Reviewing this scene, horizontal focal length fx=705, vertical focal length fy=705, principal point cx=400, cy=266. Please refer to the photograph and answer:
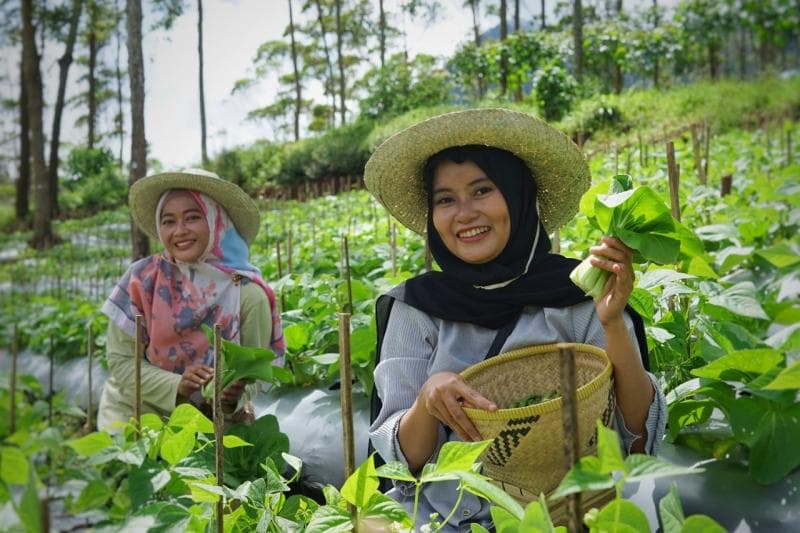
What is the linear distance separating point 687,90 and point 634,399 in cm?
1060

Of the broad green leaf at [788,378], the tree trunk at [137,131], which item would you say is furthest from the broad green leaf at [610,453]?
the tree trunk at [137,131]

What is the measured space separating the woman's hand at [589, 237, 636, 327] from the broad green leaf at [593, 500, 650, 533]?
1.31ft

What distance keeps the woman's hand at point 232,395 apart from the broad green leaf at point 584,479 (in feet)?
4.45

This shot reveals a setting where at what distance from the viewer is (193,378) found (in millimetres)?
1846

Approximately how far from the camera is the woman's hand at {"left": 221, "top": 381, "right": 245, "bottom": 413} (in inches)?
71.3

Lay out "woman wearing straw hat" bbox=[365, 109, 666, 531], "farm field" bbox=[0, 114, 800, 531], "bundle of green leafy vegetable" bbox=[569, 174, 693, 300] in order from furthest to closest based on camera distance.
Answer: "woman wearing straw hat" bbox=[365, 109, 666, 531]
"bundle of green leafy vegetable" bbox=[569, 174, 693, 300]
"farm field" bbox=[0, 114, 800, 531]

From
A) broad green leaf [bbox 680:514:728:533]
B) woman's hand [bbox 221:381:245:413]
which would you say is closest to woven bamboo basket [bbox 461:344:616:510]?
broad green leaf [bbox 680:514:728:533]

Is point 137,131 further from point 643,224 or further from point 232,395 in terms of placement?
point 643,224

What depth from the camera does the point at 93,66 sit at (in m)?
1.29

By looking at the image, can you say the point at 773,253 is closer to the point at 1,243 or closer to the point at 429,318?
the point at 429,318

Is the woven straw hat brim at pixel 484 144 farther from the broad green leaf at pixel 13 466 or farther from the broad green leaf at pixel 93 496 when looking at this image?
the broad green leaf at pixel 13 466

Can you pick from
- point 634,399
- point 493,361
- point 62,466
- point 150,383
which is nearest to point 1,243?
point 62,466

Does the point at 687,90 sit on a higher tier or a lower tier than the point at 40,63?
higher

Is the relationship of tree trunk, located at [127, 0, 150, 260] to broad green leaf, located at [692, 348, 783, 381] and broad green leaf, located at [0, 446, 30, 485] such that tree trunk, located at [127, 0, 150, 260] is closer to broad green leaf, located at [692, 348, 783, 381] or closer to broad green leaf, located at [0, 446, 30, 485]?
broad green leaf, located at [692, 348, 783, 381]
